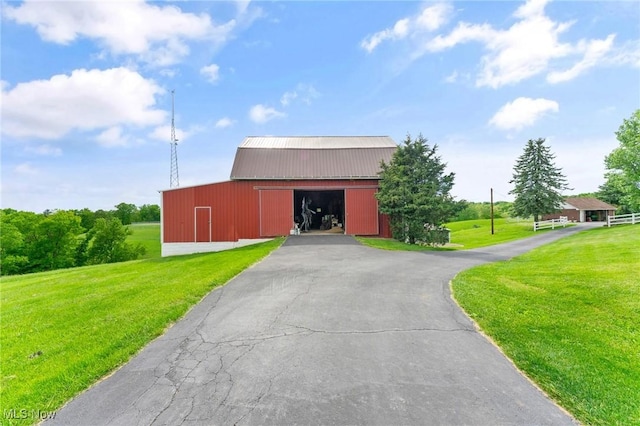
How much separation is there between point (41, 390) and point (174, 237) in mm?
14656

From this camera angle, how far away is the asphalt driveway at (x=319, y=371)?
2.95 meters

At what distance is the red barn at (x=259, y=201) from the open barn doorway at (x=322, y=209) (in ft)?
9.89

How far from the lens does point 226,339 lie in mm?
4582

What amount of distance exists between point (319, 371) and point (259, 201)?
48.5 ft

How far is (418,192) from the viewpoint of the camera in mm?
15727

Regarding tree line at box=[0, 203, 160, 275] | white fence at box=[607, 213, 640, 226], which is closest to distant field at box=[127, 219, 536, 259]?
tree line at box=[0, 203, 160, 275]

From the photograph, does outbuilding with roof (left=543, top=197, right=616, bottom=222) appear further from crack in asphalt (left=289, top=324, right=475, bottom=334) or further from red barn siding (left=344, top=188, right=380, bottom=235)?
crack in asphalt (left=289, top=324, right=475, bottom=334)

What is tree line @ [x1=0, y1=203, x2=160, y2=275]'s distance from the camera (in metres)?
28.7

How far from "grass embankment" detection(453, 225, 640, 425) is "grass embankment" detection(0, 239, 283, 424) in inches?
216

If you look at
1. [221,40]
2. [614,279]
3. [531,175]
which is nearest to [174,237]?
[221,40]

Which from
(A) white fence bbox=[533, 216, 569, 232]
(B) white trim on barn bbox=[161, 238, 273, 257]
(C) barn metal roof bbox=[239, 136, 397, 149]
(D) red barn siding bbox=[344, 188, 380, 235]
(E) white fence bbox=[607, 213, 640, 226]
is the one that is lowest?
(B) white trim on barn bbox=[161, 238, 273, 257]

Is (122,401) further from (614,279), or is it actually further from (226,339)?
(614,279)

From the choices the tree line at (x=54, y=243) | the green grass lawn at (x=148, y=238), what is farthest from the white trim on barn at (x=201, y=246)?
the green grass lawn at (x=148, y=238)

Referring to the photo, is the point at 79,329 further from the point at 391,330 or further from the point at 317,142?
the point at 317,142
